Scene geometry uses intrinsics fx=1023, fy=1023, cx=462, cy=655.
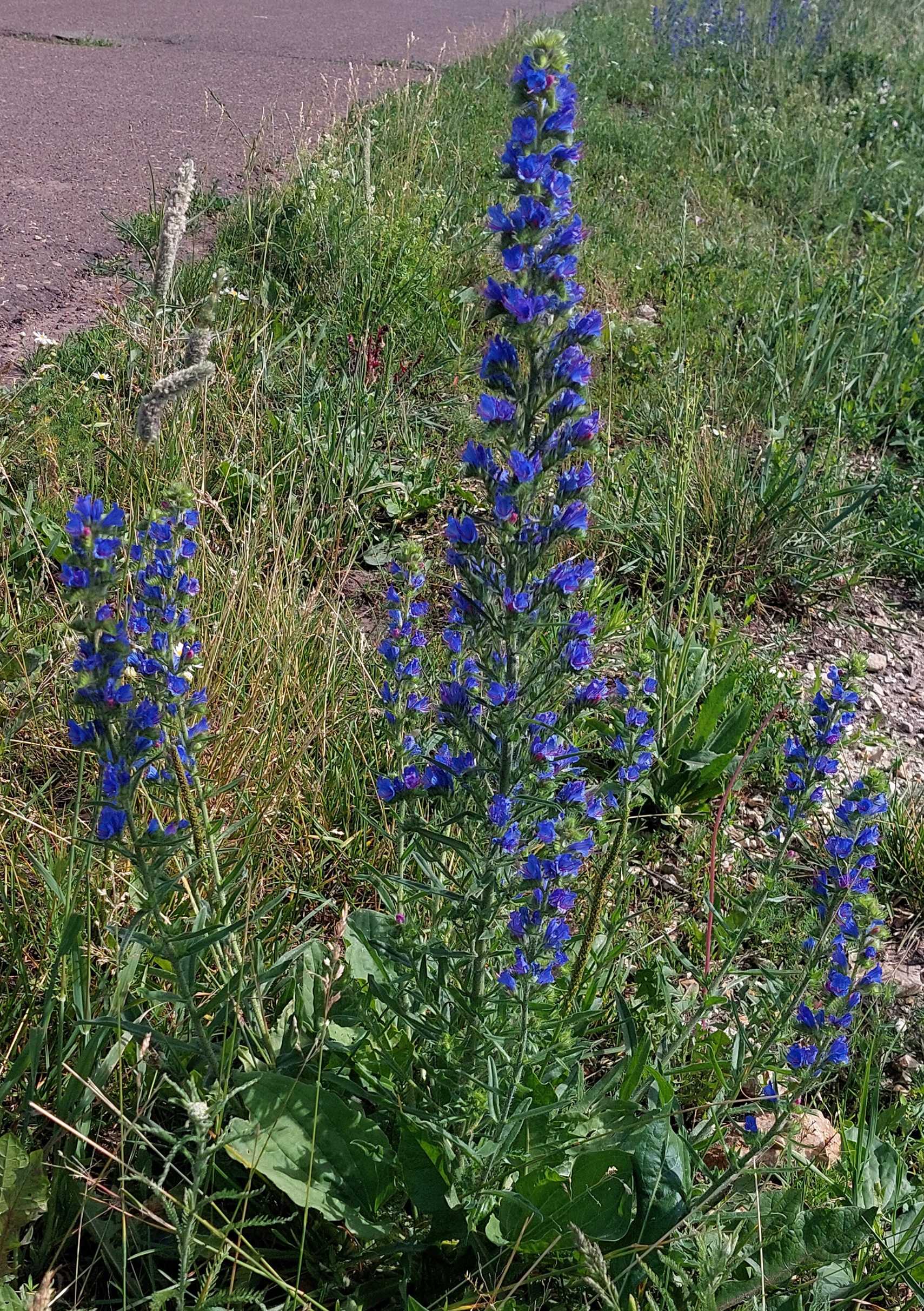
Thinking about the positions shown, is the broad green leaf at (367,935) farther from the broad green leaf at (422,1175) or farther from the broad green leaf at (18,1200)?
the broad green leaf at (18,1200)

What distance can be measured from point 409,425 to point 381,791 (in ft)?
8.40

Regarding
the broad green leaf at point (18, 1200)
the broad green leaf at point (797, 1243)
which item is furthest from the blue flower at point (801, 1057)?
the broad green leaf at point (18, 1200)

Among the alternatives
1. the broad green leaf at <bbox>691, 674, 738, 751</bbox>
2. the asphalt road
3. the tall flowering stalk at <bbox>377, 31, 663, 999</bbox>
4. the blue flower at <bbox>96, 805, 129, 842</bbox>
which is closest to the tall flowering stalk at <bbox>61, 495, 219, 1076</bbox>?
the blue flower at <bbox>96, 805, 129, 842</bbox>

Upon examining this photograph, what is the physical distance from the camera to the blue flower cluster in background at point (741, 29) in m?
10.6

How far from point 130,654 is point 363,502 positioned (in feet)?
Result: 7.18

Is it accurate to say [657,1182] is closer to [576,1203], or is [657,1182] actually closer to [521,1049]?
[576,1203]

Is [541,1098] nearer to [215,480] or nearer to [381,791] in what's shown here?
[381,791]

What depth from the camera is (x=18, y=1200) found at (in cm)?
172

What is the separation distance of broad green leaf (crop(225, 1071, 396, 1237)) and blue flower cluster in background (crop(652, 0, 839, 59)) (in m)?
11.2

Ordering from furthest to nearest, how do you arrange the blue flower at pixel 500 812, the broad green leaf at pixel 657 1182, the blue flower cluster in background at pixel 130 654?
the broad green leaf at pixel 657 1182
the blue flower at pixel 500 812
the blue flower cluster in background at pixel 130 654

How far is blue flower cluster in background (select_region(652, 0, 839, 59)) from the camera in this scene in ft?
34.7

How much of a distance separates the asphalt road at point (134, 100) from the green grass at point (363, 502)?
46 centimetres

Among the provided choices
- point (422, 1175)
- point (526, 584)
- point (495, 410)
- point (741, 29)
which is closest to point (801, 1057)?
point (422, 1175)

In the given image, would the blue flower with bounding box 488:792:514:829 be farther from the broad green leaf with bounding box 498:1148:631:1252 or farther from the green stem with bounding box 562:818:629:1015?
the broad green leaf with bounding box 498:1148:631:1252
